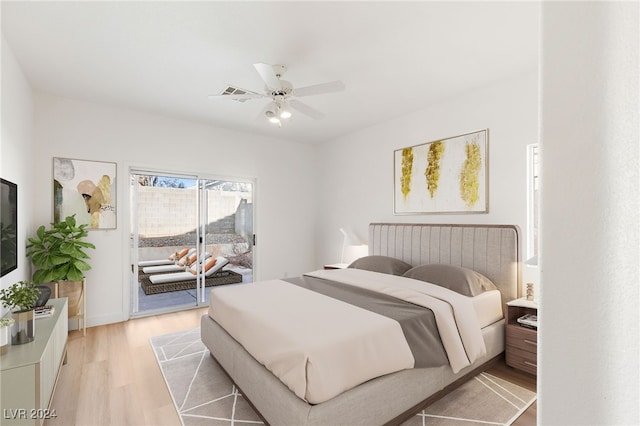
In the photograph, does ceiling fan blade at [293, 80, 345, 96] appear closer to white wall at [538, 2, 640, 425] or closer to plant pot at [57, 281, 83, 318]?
white wall at [538, 2, 640, 425]

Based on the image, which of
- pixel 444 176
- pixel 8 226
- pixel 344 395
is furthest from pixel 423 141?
pixel 8 226

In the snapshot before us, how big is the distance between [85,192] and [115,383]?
2376 mm

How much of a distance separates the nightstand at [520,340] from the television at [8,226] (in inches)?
160

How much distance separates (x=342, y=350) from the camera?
1.71m

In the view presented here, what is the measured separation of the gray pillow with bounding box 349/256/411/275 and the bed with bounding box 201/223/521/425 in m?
0.09

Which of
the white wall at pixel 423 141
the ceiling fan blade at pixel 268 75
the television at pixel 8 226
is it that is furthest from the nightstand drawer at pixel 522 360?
the television at pixel 8 226

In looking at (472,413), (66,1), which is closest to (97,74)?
(66,1)

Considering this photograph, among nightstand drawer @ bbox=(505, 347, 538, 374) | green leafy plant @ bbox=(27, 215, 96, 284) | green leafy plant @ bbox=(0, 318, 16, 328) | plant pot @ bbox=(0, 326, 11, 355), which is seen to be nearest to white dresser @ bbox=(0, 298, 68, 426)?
plant pot @ bbox=(0, 326, 11, 355)

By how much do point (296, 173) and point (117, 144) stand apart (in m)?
2.72

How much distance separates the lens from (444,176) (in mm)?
3633

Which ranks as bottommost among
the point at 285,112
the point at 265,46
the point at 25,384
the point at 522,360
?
the point at 522,360

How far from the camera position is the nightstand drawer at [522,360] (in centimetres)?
250

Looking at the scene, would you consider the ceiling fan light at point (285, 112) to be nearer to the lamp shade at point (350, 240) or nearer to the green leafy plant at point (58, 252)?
the lamp shade at point (350, 240)

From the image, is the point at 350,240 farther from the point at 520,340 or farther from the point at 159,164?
the point at 159,164
